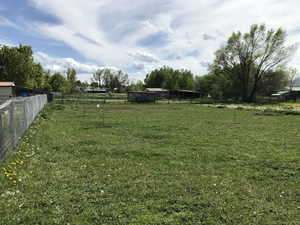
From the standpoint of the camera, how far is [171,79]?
8012cm

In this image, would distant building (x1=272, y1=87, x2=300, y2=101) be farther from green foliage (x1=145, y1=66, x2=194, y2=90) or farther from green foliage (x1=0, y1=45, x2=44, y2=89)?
green foliage (x1=0, y1=45, x2=44, y2=89)

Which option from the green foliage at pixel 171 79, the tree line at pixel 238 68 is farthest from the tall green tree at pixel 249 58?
the green foliage at pixel 171 79

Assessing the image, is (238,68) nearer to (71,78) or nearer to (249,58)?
(249,58)

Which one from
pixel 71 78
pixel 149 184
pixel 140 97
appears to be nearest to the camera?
pixel 149 184

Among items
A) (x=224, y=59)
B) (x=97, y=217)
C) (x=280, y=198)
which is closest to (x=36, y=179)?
(x=97, y=217)

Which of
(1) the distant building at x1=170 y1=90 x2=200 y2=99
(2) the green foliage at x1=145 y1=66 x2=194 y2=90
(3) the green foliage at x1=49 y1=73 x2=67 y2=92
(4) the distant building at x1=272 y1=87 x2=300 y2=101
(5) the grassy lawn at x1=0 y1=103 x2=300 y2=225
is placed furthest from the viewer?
(2) the green foliage at x1=145 y1=66 x2=194 y2=90

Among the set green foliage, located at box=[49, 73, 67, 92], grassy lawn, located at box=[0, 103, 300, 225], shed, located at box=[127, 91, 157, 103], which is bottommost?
grassy lawn, located at box=[0, 103, 300, 225]

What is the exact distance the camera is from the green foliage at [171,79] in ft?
262

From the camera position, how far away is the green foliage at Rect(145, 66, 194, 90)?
8000cm

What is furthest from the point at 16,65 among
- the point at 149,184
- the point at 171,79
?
the point at 171,79

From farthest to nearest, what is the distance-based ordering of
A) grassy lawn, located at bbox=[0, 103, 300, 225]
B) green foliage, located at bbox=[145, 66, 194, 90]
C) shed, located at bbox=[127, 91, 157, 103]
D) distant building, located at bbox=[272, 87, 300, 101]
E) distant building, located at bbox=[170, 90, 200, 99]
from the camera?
1. green foliage, located at bbox=[145, 66, 194, 90]
2. distant building, located at bbox=[170, 90, 200, 99]
3. distant building, located at bbox=[272, 87, 300, 101]
4. shed, located at bbox=[127, 91, 157, 103]
5. grassy lawn, located at bbox=[0, 103, 300, 225]

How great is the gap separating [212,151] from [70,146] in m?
4.45

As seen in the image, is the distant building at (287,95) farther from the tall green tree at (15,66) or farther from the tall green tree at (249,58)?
the tall green tree at (15,66)

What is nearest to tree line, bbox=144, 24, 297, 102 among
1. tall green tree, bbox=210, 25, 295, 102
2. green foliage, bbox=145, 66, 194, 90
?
tall green tree, bbox=210, 25, 295, 102
